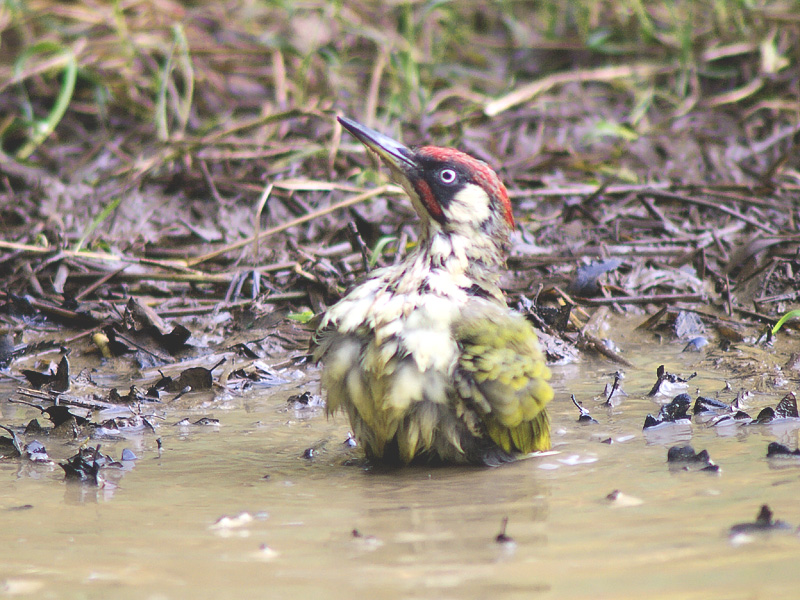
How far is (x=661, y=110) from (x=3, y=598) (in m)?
6.64

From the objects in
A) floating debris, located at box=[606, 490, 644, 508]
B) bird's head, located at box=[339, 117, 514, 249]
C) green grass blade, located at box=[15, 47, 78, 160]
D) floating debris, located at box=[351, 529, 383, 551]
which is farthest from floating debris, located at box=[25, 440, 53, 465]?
green grass blade, located at box=[15, 47, 78, 160]

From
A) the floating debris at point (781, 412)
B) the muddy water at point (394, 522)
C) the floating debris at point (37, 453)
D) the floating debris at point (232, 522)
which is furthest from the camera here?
the floating debris at point (781, 412)

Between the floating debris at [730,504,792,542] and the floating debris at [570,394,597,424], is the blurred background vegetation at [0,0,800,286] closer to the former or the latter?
the floating debris at [570,394,597,424]

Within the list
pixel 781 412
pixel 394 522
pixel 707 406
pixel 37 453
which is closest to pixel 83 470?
pixel 37 453

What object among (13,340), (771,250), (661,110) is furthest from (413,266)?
(661,110)

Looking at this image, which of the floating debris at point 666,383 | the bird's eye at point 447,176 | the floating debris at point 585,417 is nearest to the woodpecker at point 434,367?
the bird's eye at point 447,176

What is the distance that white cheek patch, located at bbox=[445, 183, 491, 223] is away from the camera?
3334 millimetres

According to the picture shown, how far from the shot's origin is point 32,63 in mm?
7285

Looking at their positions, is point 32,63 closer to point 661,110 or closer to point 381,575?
point 661,110

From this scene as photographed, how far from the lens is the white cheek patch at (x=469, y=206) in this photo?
333cm

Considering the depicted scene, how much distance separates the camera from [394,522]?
7.97 ft

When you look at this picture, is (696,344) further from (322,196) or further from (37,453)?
(37,453)

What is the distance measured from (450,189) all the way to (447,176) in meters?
0.05

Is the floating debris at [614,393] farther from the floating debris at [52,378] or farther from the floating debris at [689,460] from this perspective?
the floating debris at [52,378]
